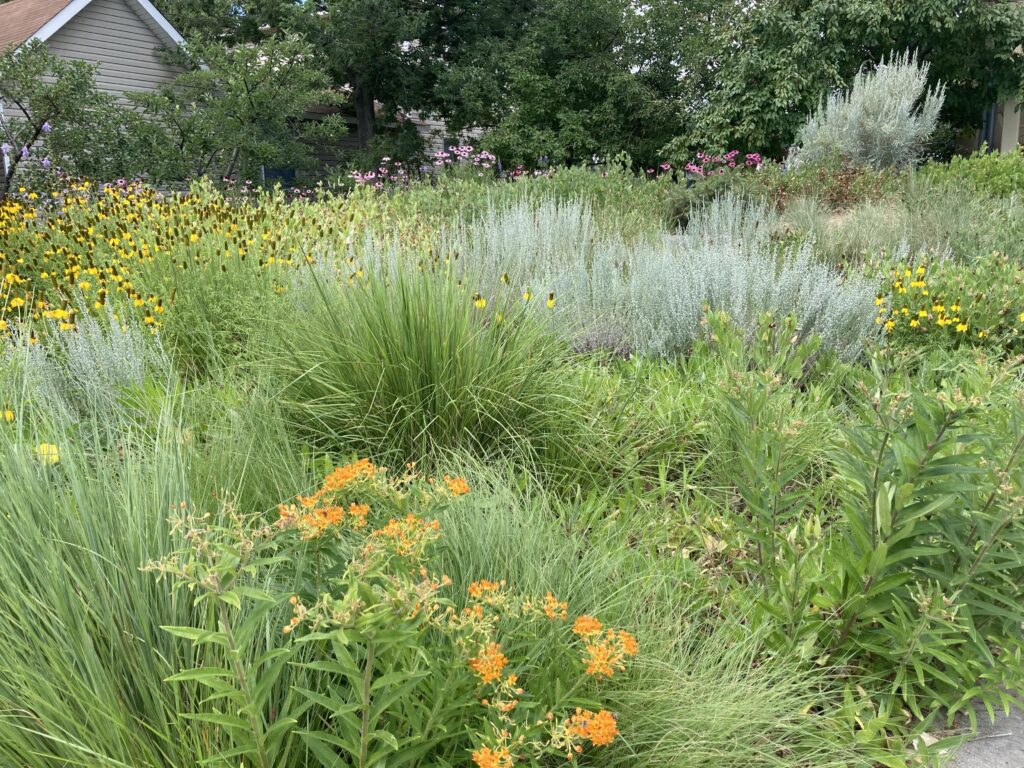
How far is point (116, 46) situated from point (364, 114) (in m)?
7.70

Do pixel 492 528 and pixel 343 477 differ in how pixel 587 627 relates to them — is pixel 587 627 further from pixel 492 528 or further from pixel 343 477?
pixel 492 528

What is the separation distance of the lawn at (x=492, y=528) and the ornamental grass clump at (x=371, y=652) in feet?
0.04

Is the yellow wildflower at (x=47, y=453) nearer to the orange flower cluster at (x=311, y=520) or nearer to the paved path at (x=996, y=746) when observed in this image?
the orange flower cluster at (x=311, y=520)

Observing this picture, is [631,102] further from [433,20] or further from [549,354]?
[549,354]

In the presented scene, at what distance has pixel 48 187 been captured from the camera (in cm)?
1084

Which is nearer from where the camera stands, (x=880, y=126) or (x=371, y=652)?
(x=371, y=652)

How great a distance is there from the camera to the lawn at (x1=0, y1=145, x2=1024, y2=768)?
1.36 m

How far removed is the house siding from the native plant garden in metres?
16.8

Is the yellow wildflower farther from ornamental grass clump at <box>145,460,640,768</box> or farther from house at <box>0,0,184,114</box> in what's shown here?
house at <box>0,0,184,114</box>

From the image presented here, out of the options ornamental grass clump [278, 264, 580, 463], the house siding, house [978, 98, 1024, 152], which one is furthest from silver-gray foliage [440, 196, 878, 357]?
the house siding

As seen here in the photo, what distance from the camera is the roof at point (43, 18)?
54.4 ft

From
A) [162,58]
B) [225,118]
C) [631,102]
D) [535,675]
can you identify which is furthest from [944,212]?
[162,58]

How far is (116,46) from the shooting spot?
18531 mm

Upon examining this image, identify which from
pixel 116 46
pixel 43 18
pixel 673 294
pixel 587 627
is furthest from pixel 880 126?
pixel 43 18
